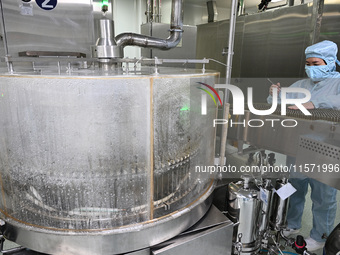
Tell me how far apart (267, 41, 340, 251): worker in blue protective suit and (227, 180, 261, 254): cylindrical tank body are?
1.87 ft

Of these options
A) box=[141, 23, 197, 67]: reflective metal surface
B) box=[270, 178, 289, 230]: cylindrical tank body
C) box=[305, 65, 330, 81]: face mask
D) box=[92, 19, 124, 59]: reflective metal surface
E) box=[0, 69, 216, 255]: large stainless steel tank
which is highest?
box=[141, 23, 197, 67]: reflective metal surface

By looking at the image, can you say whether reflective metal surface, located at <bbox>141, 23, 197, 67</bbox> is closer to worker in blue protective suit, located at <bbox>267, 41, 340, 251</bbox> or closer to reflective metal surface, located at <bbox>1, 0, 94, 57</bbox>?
reflective metal surface, located at <bbox>1, 0, 94, 57</bbox>

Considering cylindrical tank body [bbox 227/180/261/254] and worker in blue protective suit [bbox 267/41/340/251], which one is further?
worker in blue protective suit [bbox 267/41/340/251]

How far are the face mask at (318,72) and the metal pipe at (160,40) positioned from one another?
1.00 m

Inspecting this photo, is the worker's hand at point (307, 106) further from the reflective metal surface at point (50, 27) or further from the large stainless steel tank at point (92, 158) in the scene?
the reflective metal surface at point (50, 27)

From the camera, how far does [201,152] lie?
1396 millimetres

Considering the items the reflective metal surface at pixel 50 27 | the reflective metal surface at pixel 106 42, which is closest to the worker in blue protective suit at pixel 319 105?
the reflective metal surface at pixel 106 42

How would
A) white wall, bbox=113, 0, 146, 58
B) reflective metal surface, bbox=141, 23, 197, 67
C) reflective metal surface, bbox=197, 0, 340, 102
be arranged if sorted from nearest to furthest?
reflective metal surface, bbox=197, 0, 340, 102
reflective metal surface, bbox=141, 23, 197, 67
white wall, bbox=113, 0, 146, 58

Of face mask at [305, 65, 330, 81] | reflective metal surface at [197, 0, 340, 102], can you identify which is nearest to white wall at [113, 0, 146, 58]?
reflective metal surface at [197, 0, 340, 102]

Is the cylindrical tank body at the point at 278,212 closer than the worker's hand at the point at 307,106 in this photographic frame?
No

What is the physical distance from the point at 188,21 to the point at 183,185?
4.05 metres

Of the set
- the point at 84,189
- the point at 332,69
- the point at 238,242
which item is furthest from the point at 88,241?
the point at 332,69

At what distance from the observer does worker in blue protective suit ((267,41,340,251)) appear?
5.82ft

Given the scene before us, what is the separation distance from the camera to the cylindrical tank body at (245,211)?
5.08ft
